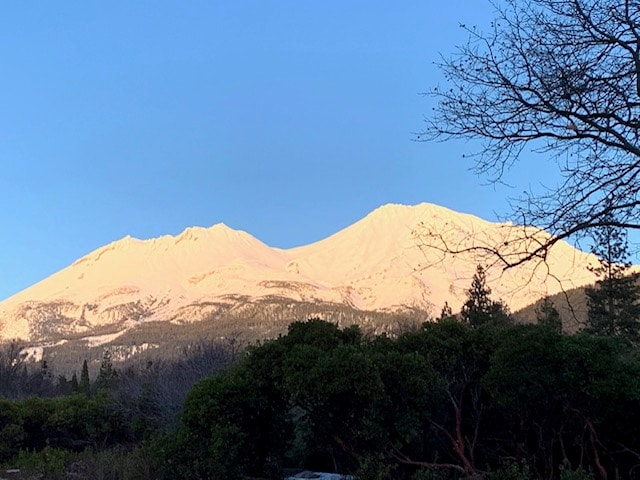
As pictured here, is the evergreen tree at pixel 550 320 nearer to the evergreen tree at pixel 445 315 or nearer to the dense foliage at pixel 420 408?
the dense foliage at pixel 420 408

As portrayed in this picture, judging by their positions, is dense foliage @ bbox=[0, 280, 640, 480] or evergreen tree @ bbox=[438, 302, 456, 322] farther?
evergreen tree @ bbox=[438, 302, 456, 322]

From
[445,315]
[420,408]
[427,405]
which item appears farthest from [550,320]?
[445,315]

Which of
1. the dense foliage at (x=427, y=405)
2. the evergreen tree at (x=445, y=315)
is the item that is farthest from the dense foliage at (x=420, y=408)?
the evergreen tree at (x=445, y=315)

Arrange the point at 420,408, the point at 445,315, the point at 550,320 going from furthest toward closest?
the point at 445,315 < the point at 550,320 < the point at 420,408

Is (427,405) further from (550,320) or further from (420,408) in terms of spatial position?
(550,320)

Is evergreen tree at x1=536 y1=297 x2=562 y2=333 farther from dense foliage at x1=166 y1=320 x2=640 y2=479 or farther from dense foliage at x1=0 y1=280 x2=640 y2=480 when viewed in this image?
dense foliage at x1=166 y1=320 x2=640 y2=479

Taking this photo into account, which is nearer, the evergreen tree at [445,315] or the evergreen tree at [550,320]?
the evergreen tree at [550,320]

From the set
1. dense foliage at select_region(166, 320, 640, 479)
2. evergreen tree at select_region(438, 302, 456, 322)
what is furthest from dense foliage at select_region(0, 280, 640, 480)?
evergreen tree at select_region(438, 302, 456, 322)

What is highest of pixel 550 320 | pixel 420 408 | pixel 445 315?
pixel 445 315

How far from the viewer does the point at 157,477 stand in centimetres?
884

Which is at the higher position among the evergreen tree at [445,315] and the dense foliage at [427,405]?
the evergreen tree at [445,315]

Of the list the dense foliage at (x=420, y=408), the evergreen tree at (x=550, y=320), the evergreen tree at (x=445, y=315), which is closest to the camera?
the dense foliage at (x=420, y=408)

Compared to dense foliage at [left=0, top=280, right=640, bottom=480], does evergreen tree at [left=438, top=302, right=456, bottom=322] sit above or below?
above

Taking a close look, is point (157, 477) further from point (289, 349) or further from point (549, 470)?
point (549, 470)
